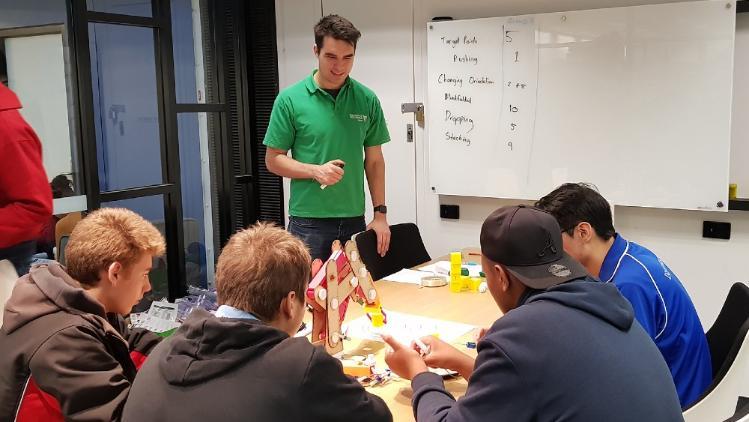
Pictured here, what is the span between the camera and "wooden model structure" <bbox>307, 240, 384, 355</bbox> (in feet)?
6.96

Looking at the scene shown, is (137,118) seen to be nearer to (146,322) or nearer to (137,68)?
(137,68)

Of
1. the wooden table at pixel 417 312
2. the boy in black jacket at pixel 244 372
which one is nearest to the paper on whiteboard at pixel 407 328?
the wooden table at pixel 417 312

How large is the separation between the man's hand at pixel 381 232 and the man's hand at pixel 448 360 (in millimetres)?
1588

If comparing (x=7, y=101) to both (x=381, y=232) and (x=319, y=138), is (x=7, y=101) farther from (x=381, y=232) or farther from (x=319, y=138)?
(x=381, y=232)

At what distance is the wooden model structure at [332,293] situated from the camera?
6.96ft

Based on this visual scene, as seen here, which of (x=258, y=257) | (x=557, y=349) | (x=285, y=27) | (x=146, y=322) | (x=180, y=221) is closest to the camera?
(x=557, y=349)

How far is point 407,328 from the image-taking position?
2443mm

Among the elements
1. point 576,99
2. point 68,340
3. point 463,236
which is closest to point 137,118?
point 463,236

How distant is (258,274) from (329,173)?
1.63 m

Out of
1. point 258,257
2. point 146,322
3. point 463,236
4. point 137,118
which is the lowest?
point 146,322

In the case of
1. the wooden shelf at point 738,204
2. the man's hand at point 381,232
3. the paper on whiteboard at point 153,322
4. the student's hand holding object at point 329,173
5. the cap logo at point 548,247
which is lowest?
the paper on whiteboard at point 153,322

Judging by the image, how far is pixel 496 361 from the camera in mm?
1356

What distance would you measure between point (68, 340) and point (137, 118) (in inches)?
120

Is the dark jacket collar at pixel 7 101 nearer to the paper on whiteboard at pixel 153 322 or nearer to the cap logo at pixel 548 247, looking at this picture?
the cap logo at pixel 548 247
